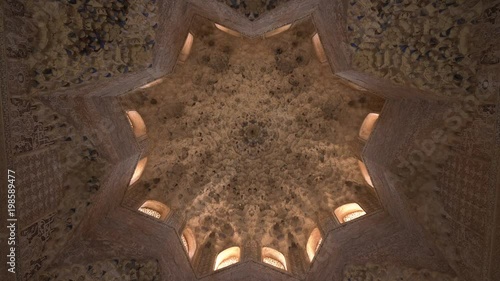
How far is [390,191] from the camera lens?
7.20 meters

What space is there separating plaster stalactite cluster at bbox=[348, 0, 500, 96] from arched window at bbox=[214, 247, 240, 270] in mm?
5398

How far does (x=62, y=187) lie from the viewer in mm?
6418

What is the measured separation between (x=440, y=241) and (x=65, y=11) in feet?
22.3

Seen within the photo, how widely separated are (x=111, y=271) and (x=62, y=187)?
172 centimetres

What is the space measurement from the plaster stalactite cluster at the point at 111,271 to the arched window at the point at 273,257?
291cm

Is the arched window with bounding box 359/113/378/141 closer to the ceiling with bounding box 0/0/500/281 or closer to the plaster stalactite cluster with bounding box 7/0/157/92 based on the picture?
the ceiling with bounding box 0/0/500/281

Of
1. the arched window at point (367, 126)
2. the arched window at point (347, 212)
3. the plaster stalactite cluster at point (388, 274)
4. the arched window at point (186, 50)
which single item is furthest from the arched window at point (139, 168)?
the arched window at point (367, 126)

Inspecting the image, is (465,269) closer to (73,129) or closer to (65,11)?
(73,129)

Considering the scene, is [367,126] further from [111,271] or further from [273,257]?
[111,271]

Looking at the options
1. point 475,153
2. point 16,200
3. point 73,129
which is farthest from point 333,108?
point 16,200

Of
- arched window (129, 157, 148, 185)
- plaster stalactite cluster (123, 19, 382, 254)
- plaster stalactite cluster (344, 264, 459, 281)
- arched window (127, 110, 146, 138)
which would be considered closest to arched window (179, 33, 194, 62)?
plaster stalactite cluster (123, 19, 382, 254)

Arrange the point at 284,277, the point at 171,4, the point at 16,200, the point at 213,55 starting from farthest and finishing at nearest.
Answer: the point at 213,55, the point at 284,277, the point at 171,4, the point at 16,200

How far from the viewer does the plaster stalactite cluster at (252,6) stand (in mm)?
6445

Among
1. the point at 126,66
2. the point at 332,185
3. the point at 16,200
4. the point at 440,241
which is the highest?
the point at 126,66
